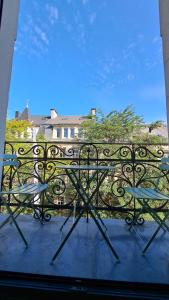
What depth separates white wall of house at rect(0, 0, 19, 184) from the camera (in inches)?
78.1

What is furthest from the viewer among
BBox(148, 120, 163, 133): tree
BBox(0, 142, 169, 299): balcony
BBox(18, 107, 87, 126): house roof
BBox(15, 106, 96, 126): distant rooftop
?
BBox(15, 106, 96, 126): distant rooftop

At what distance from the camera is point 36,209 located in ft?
8.02

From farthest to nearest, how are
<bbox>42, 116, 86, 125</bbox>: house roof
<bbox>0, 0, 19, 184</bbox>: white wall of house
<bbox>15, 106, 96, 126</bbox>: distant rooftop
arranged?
1. <bbox>15, 106, 96, 126</bbox>: distant rooftop
2. <bbox>42, 116, 86, 125</bbox>: house roof
3. <bbox>0, 0, 19, 184</bbox>: white wall of house

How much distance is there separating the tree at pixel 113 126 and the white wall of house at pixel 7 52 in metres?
9.41

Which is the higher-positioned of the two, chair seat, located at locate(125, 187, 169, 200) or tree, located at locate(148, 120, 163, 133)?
tree, located at locate(148, 120, 163, 133)

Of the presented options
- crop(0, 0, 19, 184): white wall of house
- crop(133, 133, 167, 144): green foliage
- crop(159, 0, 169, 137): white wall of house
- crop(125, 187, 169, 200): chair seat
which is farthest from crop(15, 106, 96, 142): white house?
crop(125, 187, 169, 200): chair seat

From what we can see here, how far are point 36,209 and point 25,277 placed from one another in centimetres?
124

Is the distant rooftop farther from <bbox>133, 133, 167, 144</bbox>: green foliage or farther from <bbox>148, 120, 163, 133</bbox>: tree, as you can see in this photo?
<bbox>148, 120, 163, 133</bbox>: tree

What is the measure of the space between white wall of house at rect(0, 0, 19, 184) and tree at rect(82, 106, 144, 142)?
941 centimetres

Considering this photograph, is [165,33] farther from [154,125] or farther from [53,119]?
[53,119]

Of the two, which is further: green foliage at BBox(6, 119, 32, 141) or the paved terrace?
green foliage at BBox(6, 119, 32, 141)

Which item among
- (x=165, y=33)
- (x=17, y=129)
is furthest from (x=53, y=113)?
(x=165, y=33)

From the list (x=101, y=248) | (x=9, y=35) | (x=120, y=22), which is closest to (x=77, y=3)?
(x=120, y=22)

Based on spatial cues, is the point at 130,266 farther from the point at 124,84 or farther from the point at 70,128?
the point at 124,84
